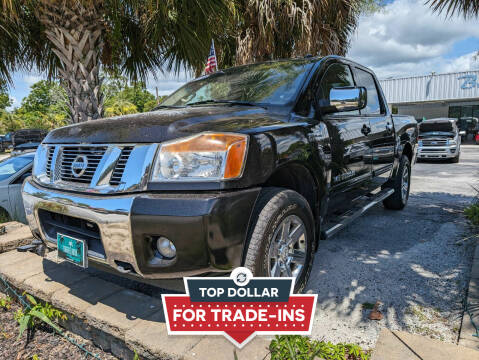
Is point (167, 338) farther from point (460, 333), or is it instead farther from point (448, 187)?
point (448, 187)

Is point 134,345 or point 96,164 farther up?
point 96,164

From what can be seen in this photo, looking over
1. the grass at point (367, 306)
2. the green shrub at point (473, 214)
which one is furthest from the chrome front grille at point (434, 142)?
the grass at point (367, 306)

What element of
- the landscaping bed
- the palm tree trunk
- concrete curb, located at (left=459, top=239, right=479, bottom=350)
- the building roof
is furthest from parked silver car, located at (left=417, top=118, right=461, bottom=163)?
the building roof

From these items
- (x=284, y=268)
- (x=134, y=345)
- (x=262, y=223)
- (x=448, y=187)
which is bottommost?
(x=448, y=187)

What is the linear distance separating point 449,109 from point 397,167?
92.0ft

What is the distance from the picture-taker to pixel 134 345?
179cm

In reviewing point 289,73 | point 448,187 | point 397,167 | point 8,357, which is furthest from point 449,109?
point 8,357

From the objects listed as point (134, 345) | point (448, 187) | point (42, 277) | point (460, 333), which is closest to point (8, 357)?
point (42, 277)

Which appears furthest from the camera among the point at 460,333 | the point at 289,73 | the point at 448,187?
the point at 448,187

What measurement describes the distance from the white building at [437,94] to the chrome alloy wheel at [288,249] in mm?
23926

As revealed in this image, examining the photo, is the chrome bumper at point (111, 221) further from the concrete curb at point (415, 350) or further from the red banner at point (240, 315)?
the concrete curb at point (415, 350)

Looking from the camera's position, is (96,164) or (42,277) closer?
(96,164)

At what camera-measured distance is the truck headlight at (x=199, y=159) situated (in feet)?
5.56

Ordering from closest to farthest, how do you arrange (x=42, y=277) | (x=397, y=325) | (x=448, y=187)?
(x=397, y=325) < (x=42, y=277) < (x=448, y=187)
